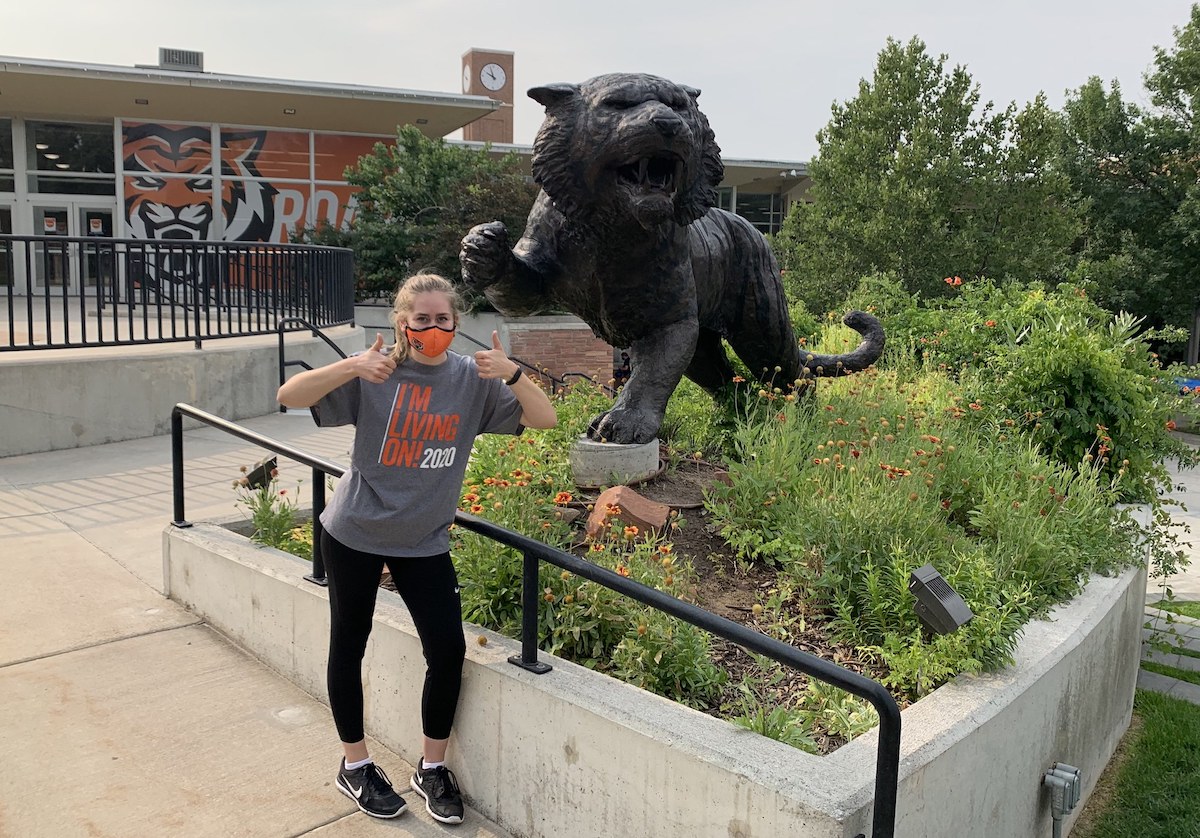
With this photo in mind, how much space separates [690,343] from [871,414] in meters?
1.74

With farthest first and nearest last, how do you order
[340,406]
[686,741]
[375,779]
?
[375,779] < [340,406] < [686,741]

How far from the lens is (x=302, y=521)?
17.8 feet

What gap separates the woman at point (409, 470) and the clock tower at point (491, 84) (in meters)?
37.4

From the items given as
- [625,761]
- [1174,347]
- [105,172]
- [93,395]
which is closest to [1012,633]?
[625,761]

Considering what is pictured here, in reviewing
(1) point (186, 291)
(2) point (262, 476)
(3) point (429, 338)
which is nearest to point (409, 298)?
(3) point (429, 338)

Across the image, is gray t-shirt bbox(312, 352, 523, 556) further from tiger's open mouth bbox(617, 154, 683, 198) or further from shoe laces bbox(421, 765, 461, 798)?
tiger's open mouth bbox(617, 154, 683, 198)

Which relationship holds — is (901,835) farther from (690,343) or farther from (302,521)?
(302,521)

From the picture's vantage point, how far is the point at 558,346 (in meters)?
18.1

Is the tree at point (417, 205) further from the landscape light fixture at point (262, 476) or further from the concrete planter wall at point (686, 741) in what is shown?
the concrete planter wall at point (686, 741)

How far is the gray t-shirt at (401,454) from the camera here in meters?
2.93

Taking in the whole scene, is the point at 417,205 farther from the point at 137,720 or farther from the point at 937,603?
the point at 937,603

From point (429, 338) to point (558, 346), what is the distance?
49.9 feet

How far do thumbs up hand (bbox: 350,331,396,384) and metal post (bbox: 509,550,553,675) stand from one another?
746mm

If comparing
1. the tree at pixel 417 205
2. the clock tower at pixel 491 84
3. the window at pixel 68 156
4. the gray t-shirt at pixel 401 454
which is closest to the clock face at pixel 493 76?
the clock tower at pixel 491 84
